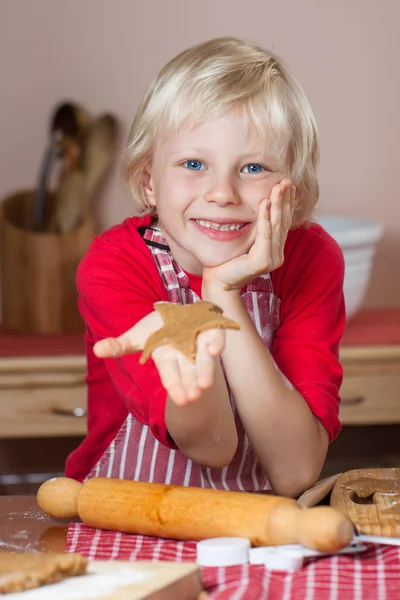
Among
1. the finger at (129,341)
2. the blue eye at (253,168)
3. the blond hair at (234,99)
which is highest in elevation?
the blond hair at (234,99)

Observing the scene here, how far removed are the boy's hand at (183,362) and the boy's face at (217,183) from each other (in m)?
0.34

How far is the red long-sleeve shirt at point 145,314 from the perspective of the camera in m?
1.17

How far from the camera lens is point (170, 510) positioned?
3.01ft

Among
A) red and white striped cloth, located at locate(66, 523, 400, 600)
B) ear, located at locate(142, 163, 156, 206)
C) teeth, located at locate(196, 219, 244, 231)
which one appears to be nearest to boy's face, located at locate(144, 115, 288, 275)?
teeth, located at locate(196, 219, 244, 231)

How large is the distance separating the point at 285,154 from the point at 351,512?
0.48m

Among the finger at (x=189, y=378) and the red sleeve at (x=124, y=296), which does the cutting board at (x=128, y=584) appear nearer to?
the finger at (x=189, y=378)

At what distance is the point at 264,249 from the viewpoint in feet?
3.61

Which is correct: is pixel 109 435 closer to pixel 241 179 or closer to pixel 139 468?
pixel 139 468

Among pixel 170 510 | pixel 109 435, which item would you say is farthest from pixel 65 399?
pixel 170 510

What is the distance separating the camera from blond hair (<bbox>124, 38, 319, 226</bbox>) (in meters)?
1.15

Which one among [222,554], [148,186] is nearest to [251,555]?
[222,554]

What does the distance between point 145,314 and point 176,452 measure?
0.66 ft

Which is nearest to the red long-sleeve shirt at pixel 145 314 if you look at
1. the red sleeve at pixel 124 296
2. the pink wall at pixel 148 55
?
the red sleeve at pixel 124 296

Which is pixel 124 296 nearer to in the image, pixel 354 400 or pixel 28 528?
pixel 28 528
